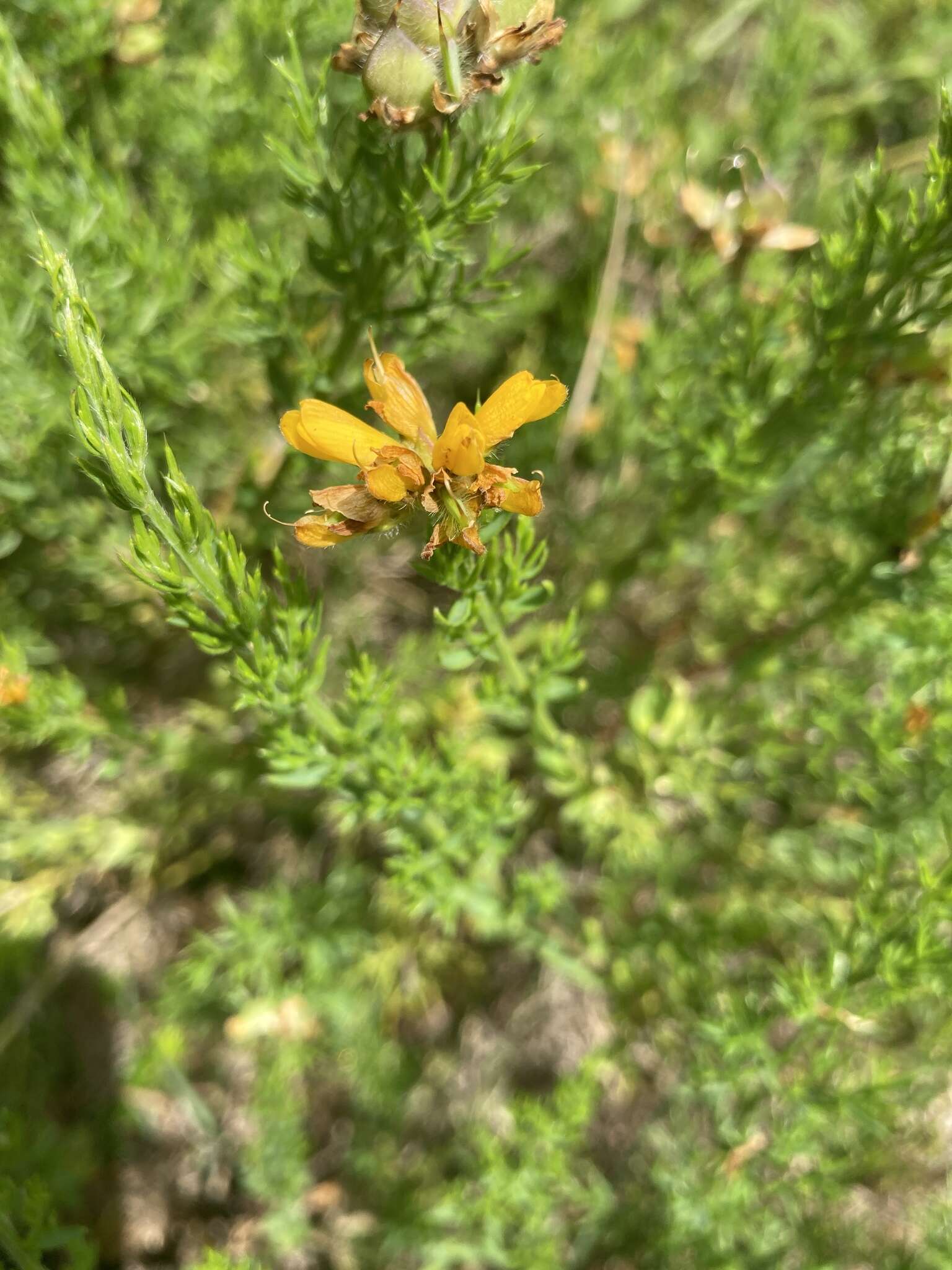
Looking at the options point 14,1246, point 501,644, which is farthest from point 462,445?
→ point 14,1246

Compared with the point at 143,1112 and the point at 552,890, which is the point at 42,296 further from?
the point at 143,1112

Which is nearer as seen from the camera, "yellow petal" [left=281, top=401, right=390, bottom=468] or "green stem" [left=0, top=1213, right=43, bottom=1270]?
"yellow petal" [left=281, top=401, right=390, bottom=468]

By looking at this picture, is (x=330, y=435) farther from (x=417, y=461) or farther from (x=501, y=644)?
(x=501, y=644)

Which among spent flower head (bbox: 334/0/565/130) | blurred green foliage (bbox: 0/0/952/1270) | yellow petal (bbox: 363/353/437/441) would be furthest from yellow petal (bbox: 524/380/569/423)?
spent flower head (bbox: 334/0/565/130)

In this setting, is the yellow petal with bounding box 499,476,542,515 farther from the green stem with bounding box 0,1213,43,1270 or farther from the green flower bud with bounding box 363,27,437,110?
the green stem with bounding box 0,1213,43,1270

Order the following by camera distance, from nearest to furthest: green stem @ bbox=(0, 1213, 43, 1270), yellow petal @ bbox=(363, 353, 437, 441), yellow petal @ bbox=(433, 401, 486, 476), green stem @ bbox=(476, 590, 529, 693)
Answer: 1. yellow petal @ bbox=(433, 401, 486, 476)
2. yellow petal @ bbox=(363, 353, 437, 441)
3. green stem @ bbox=(476, 590, 529, 693)
4. green stem @ bbox=(0, 1213, 43, 1270)

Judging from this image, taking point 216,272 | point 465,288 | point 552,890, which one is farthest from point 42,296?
point 552,890
